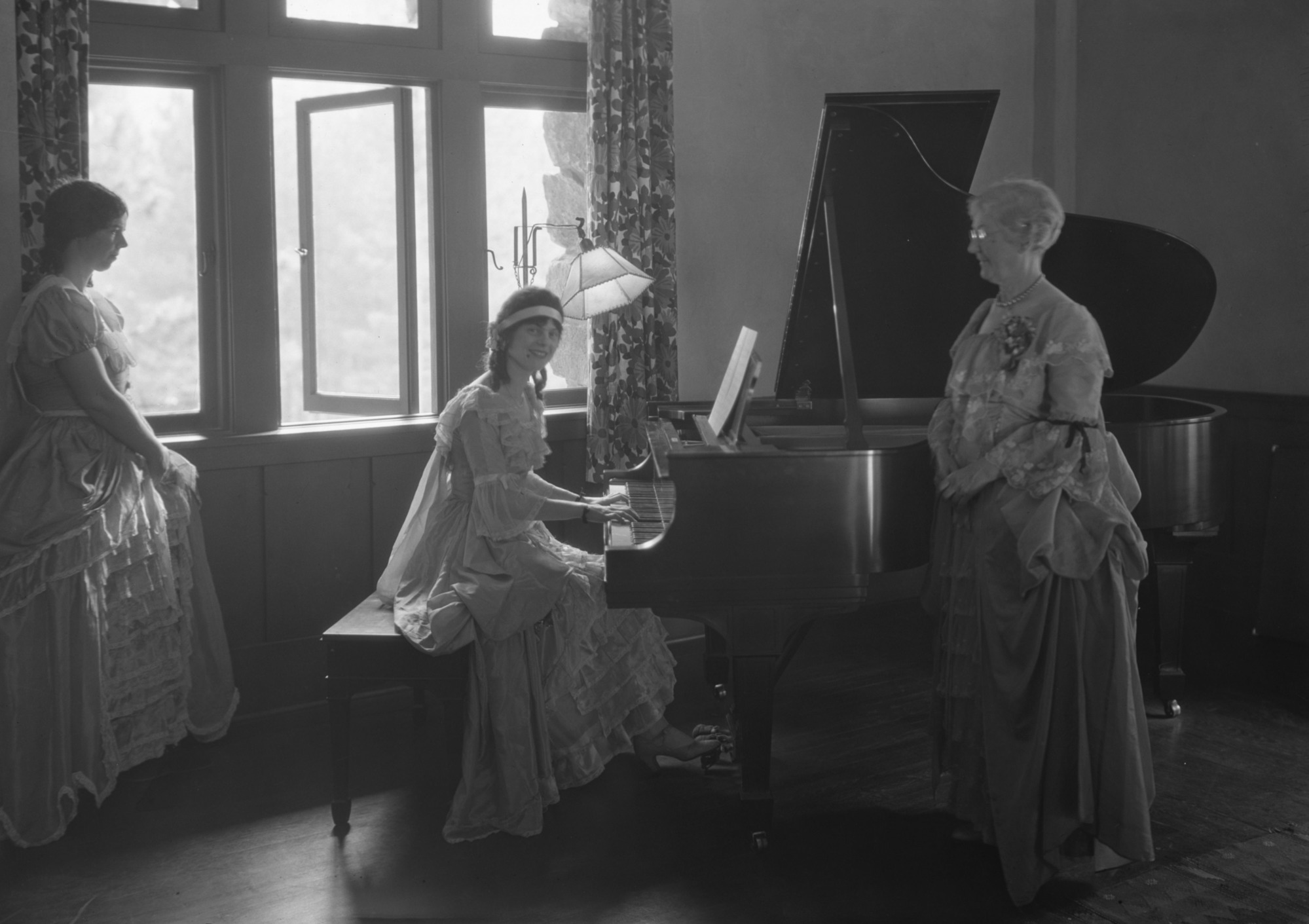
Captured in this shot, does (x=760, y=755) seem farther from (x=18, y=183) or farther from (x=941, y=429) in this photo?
(x=18, y=183)

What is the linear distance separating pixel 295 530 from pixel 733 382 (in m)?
1.98

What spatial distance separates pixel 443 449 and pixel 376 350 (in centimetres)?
136

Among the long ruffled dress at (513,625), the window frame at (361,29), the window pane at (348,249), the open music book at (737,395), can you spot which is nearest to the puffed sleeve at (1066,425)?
the open music book at (737,395)

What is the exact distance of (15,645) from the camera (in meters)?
3.23

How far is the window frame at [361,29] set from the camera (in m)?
4.21

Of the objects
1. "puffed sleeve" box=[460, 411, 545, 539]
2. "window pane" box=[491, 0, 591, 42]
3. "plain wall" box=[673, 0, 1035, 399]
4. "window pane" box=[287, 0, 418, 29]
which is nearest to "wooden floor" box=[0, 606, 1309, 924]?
"puffed sleeve" box=[460, 411, 545, 539]

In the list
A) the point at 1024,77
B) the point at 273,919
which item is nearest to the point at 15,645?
the point at 273,919

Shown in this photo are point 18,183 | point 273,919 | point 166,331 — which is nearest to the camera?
point 273,919

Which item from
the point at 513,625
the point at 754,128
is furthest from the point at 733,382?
the point at 754,128

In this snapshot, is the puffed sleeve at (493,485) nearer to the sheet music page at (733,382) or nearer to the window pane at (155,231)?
the sheet music page at (733,382)

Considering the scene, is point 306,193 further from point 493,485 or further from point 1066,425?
point 1066,425

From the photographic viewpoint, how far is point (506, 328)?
3.41 meters

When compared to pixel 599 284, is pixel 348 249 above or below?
above

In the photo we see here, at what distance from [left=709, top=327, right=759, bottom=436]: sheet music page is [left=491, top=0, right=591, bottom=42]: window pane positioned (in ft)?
6.83
